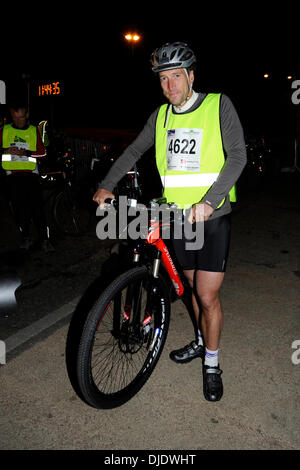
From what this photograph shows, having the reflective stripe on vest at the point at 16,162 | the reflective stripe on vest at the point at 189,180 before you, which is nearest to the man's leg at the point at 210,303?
the reflective stripe on vest at the point at 189,180

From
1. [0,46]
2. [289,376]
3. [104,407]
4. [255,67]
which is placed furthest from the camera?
[255,67]

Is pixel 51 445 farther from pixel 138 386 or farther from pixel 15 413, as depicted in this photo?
pixel 138 386

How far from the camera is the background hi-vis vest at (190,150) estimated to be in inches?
95.2

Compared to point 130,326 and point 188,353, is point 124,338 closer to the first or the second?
point 130,326

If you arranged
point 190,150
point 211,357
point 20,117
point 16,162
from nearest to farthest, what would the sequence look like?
point 190,150 < point 211,357 < point 20,117 < point 16,162

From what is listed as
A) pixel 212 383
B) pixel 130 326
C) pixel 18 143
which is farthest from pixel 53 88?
pixel 212 383

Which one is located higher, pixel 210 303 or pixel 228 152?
pixel 228 152

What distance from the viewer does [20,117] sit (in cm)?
532

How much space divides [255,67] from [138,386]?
53348 millimetres

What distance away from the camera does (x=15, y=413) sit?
2635 mm

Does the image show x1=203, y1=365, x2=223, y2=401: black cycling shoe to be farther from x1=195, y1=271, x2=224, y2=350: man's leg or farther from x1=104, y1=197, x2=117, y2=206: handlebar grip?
x1=104, y1=197, x2=117, y2=206: handlebar grip

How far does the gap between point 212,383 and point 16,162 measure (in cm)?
412

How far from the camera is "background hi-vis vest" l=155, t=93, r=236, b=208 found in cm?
242

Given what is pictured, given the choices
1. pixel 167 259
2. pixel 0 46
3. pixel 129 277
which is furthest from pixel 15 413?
pixel 0 46
